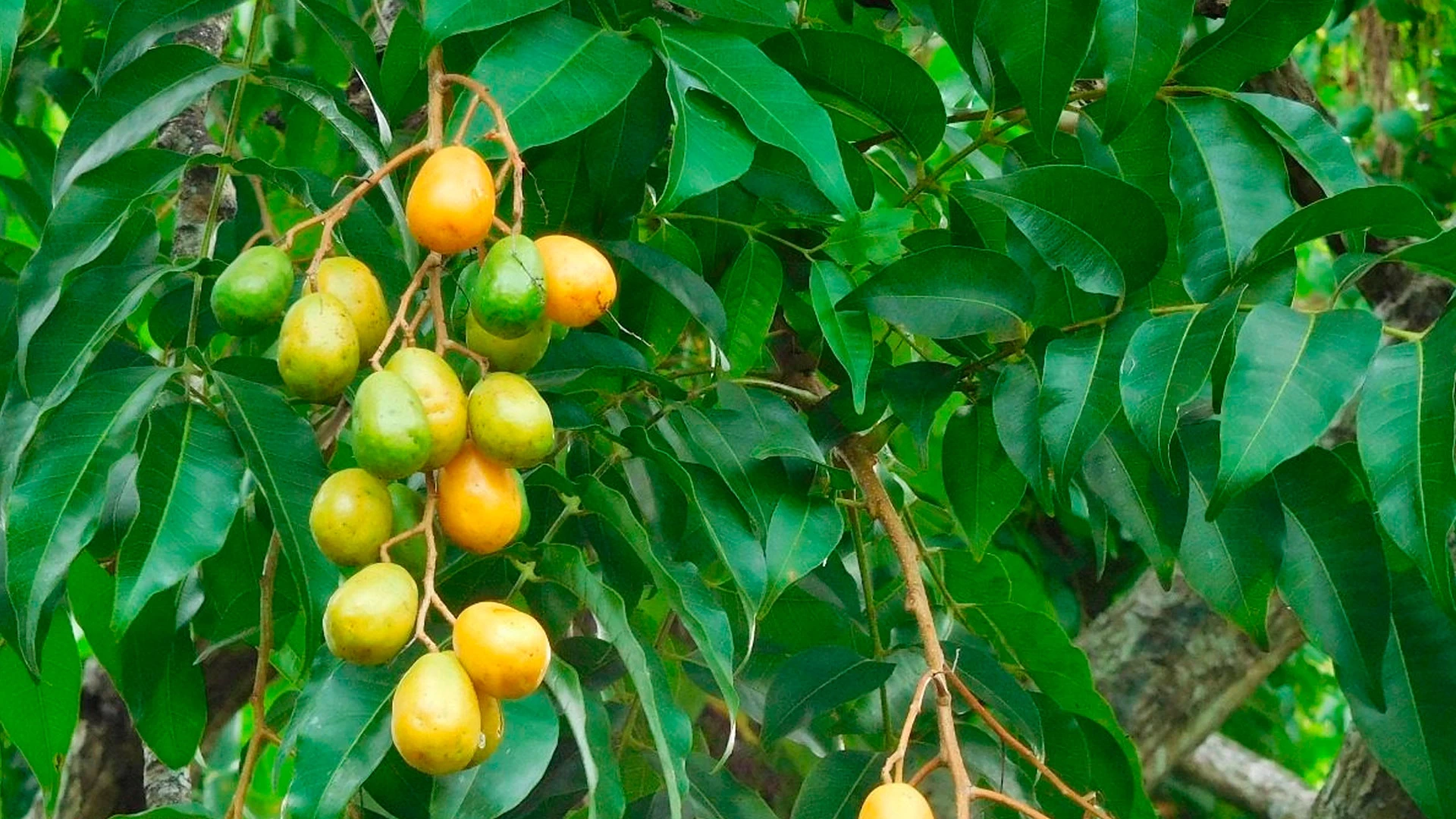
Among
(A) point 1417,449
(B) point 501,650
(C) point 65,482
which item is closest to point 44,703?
(C) point 65,482

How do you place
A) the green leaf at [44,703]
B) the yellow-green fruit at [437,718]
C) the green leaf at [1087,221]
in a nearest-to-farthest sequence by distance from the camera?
the yellow-green fruit at [437,718]
the green leaf at [1087,221]
the green leaf at [44,703]

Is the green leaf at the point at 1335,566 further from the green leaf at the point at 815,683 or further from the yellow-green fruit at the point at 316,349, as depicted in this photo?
the yellow-green fruit at the point at 316,349

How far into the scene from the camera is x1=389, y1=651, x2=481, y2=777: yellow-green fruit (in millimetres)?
693

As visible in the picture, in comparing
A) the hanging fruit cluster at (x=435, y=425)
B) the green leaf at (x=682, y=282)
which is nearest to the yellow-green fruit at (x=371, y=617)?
the hanging fruit cluster at (x=435, y=425)

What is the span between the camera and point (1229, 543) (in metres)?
1.00

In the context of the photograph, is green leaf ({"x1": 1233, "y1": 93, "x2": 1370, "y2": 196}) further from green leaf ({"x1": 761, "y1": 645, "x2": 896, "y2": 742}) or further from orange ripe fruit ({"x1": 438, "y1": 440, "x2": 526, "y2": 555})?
orange ripe fruit ({"x1": 438, "y1": 440, "x2": 526, "y2": 555})

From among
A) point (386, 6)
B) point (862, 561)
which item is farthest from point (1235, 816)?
point (386, 6)

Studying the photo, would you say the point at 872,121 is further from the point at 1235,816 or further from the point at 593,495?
the point at 1235,816

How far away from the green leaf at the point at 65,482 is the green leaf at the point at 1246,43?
69 centimetres

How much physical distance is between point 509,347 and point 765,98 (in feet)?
0.66

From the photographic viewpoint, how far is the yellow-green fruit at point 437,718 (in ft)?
2.27

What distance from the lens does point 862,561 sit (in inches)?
43.1

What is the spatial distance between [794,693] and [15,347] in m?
0.56

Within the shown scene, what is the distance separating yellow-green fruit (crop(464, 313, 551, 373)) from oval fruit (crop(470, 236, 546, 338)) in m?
0.05
